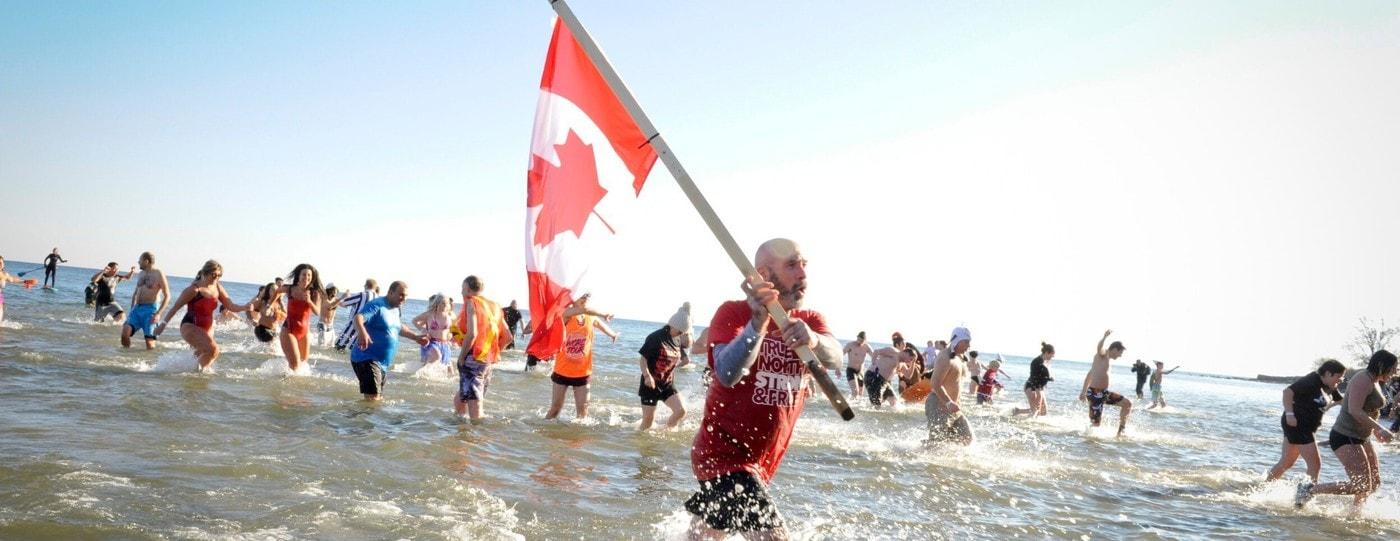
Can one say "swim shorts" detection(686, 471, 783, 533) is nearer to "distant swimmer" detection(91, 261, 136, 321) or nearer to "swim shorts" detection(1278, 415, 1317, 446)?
"swim shorts" detection(1278, 415, 1317, 446)

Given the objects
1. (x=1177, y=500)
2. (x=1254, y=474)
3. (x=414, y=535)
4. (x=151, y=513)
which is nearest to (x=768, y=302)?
(x=414, y=535)

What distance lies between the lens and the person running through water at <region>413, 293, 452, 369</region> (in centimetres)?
1268

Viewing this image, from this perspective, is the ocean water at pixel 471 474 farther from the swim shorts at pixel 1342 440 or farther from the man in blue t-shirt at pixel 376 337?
the swim shorts at pixel 1342 440

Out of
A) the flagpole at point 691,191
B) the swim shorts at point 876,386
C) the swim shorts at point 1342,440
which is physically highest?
A: the flagpole at point 691,191

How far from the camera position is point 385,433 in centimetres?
848

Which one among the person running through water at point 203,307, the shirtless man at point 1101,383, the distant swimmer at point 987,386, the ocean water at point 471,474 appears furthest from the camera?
the distant swimmer at point 987,386

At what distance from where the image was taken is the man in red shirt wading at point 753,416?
11.9 ft

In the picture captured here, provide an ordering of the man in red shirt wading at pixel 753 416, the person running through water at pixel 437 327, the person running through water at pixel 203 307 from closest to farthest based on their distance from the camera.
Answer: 1. the man in red shirt wading at pixel 753 416
2. the person running through water at pixel 203 307
3. the person running through water at pixel 437 327

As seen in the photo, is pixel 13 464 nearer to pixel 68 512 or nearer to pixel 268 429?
pixel 68 512

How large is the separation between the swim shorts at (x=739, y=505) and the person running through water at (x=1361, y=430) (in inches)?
298

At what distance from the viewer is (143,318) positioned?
14297 mm

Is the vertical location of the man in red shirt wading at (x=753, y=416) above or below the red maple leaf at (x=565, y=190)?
below

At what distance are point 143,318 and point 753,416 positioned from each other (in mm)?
14496

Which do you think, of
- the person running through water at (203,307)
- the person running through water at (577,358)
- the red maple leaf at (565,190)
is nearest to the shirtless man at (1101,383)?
the person running through water at (577,358)
